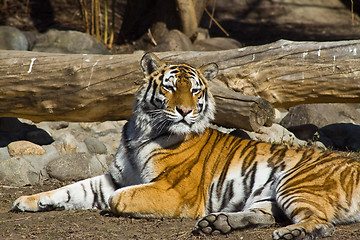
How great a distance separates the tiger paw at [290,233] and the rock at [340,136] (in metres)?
3.66

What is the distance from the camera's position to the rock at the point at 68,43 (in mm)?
8211

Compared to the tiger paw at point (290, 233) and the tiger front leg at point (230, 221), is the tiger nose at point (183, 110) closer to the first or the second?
the tiger front leg at point (230, 221)

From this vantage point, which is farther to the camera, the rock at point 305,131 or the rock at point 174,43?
the rock at point 174,43

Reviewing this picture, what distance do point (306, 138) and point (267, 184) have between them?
2.96 m

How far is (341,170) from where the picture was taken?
3723 mm

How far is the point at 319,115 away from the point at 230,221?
416 cm

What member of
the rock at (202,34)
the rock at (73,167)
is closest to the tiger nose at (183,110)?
the rock at (73,167)

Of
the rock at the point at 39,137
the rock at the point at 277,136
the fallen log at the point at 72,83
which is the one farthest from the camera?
the rock at the point at 277,136

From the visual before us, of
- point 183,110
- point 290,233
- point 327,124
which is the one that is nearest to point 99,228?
point 183,110

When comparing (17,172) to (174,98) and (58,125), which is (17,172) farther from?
(174,98)

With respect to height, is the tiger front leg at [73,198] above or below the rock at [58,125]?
above

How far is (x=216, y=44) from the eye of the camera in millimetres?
9531

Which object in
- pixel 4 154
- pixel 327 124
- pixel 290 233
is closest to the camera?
pixel 290 233

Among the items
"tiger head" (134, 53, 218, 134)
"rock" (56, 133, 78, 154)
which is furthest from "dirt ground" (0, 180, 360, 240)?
"rock" (56, 133, 78, 154)
